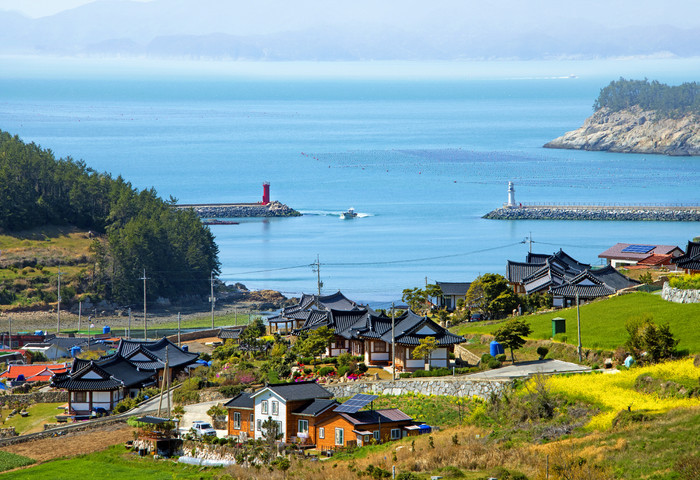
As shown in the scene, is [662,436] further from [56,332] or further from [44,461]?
[56,332]

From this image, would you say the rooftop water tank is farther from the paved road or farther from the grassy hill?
the grassy hill

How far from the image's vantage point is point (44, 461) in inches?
1201

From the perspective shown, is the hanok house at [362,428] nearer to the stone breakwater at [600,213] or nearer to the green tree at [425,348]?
the green tree at [425,348]

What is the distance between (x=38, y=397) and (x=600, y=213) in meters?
77.6

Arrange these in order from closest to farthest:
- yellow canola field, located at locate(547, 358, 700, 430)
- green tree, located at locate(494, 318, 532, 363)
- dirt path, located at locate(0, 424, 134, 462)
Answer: yellow canola field, located at locate(547, 358, 700, 430), dirt path, located at locate(0, 424, 134, 462), green tree, located at locate(494, 318, 532, 363)

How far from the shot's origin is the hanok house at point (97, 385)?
3781 cm

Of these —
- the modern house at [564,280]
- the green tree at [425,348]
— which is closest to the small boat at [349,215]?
the modern house at [564,280]

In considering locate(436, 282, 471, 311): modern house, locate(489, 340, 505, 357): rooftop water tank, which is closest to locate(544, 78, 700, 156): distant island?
locate(436, 282, 471, 311): modern house

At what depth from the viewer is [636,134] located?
181875mm

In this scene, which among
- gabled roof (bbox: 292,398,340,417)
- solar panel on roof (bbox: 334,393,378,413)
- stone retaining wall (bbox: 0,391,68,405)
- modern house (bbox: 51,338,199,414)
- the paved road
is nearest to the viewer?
solar panel on roof (bbox: 334,393,378,413)

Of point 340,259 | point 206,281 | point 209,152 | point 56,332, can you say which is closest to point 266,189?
point 340,259

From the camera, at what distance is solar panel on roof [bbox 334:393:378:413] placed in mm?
28281

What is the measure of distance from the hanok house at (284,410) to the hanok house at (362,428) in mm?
534

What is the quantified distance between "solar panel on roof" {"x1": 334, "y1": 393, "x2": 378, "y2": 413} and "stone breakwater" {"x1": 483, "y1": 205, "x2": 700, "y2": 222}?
79.7 m
